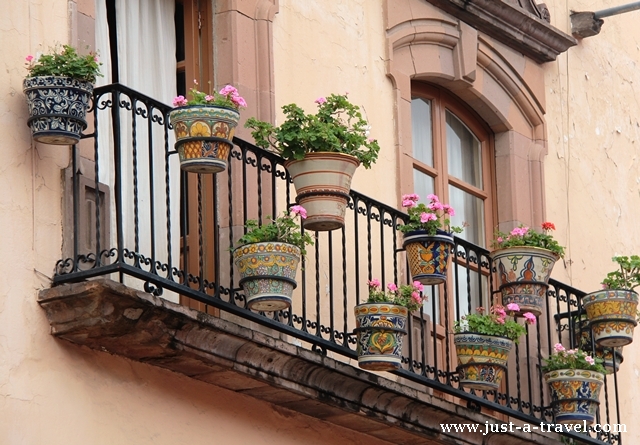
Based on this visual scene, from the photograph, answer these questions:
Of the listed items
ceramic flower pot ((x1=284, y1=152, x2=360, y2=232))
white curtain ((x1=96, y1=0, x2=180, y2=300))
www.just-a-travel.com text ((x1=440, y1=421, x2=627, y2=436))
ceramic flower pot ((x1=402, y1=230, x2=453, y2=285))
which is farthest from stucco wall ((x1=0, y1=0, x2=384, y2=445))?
www.just-a-travel.com text ((x1=440, y1=421, x2=627, y2=436))

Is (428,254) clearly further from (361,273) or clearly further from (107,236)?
(107,236)

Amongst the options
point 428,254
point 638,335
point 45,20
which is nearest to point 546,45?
point 638,335

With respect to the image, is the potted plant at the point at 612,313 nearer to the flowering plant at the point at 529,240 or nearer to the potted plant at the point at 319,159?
the flowering plant at the point at 529,240

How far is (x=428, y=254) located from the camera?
385 inches

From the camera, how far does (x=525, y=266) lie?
35.2 ft

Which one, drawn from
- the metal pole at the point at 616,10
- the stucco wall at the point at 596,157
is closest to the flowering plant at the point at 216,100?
the stucco wall at the point at 596,157

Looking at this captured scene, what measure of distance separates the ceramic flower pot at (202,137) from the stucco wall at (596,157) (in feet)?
14.2

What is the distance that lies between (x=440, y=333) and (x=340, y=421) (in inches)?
67.1

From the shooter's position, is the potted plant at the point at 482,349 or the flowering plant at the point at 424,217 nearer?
the flowering plant at the point at 424,217

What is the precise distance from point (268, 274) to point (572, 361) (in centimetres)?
289

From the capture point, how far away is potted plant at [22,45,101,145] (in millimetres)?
8258

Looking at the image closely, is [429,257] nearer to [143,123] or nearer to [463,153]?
[143,123]

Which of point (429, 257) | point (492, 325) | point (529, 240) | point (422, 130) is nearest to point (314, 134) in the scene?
point (429, 257)

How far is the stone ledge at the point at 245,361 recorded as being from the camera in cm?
821
